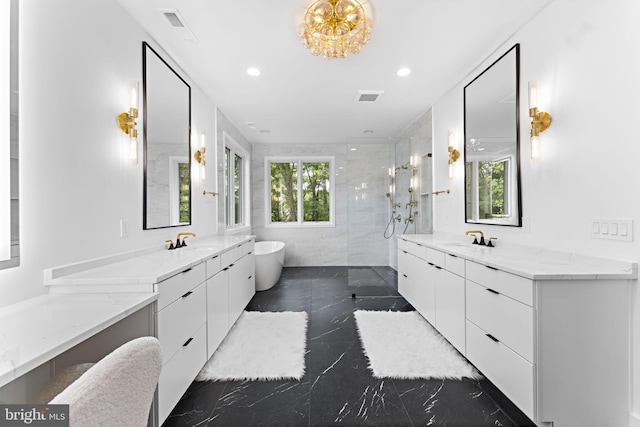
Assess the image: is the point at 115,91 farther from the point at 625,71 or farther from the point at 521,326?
the point at 625,71

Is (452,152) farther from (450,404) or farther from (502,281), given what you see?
(450,404)

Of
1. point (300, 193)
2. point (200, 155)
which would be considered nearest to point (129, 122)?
point (200, 155)

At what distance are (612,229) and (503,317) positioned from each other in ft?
2.38

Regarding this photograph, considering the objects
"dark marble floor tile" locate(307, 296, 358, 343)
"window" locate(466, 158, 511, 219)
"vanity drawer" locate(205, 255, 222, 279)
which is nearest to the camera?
"vanity drawer" locate(205, 255, 222, 279)

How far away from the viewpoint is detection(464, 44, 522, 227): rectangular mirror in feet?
7.59

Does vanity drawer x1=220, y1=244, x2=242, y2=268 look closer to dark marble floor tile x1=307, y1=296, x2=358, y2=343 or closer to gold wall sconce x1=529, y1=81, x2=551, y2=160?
dark marble floor tile x1=307, y1=296, x2=358, y2=343

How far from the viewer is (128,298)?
1.33m

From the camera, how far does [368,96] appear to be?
3.45 m

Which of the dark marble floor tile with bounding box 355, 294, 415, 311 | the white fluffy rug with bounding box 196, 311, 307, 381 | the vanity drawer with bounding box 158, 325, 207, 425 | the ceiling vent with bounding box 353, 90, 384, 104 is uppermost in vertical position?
the ceiling vent with bounding box 353, 90, 384, 104

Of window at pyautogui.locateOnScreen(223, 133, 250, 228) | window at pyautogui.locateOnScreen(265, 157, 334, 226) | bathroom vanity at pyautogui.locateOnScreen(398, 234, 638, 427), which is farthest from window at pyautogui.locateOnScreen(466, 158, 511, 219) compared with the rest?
window at pyautogui.locateOnScreen(265, 157, 334, 226)

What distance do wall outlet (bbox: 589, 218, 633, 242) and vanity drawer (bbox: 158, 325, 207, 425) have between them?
2.43m

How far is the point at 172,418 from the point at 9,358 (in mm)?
1175

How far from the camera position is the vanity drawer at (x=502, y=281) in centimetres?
151

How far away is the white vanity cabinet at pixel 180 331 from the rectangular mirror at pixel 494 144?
2391 mm
